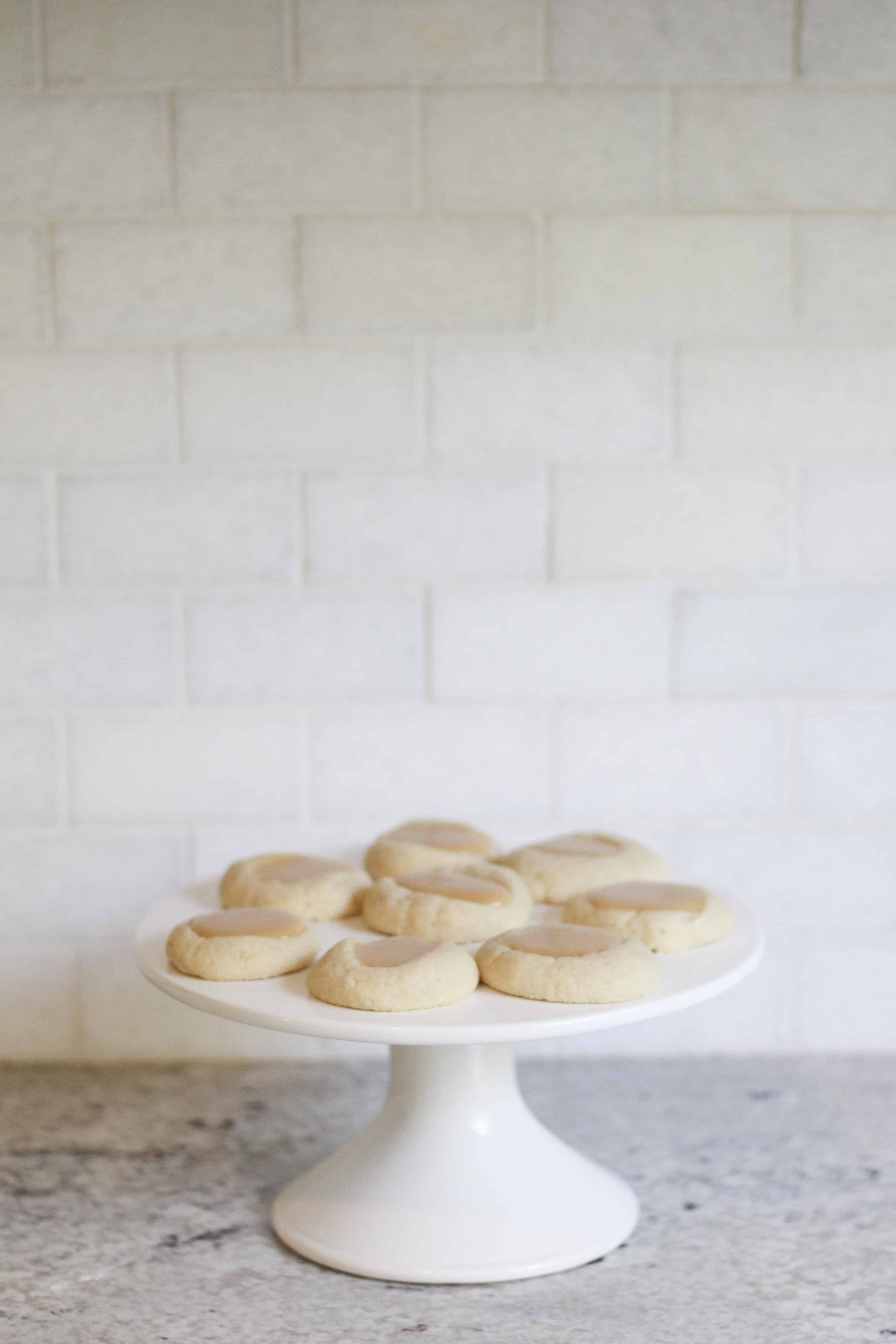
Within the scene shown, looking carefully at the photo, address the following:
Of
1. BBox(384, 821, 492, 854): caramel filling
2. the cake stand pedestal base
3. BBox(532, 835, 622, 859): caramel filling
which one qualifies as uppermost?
BBox(384, 821, 492, 854): caramel filling

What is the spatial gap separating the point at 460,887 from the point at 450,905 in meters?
0.03

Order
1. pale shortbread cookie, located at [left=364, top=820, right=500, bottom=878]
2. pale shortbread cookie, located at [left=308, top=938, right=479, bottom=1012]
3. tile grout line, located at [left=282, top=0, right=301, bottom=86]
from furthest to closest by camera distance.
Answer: tile grout line, located at [left=282, top=0, right=301, bottom=86] → pale shortbread cookie, located at [left=364, top=820, right=500, bottom=878] → pale shortbread cookie, located at [left=308, top=938, right=479, bottom=1012]

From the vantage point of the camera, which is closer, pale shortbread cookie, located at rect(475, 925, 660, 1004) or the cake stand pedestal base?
pale shortbread cookie, located at rect(475, 925, 660, 1004)

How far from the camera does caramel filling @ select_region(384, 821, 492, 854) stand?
43.1 inches

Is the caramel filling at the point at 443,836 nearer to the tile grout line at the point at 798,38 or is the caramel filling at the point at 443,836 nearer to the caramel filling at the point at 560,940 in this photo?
the caramel filling at the point at 560,940

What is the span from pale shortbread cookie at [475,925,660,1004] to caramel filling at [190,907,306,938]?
139mm

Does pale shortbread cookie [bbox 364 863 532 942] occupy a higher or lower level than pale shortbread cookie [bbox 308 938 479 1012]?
higher

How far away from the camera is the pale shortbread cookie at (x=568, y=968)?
2.76 ft

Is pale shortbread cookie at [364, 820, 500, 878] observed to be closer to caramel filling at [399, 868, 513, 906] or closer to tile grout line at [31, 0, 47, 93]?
caramel filling at [399, 868, 513, 906]

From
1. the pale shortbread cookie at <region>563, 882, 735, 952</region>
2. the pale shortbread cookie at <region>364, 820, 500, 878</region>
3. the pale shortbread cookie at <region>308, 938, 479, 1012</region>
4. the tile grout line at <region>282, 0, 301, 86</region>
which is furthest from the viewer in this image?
the tile grout line at <region>282, 0, 301, 86</region>

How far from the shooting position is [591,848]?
3.56 ft

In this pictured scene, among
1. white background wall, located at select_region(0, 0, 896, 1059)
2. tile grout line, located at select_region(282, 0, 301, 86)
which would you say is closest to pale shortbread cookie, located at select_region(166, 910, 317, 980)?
white background wall, located at select_region(0, 0, 896, 1059)

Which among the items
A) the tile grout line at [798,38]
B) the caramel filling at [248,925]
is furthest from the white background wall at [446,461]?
the caramel filling at [248,925]

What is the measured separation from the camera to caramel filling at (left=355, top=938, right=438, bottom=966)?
0.86 m
